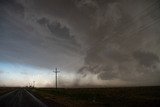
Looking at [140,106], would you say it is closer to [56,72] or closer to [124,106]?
[124,106]

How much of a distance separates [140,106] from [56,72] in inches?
2251

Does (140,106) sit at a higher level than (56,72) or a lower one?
Result: lower

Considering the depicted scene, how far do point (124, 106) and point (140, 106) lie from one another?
235 cm

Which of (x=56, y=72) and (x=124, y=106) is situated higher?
(x=56, y=72)

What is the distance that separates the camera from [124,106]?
28.6 meters

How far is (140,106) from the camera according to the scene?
2945 cm

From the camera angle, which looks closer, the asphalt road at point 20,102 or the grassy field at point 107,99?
the asphalt road at point 20,102

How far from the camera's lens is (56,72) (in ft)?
276

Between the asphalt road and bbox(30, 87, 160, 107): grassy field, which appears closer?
the asphalt road

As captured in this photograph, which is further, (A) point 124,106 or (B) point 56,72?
(B) point 56,72

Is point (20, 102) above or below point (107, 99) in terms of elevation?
below

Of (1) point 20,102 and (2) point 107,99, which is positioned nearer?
(1) point 20,102

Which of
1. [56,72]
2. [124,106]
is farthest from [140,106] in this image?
[56,72]
